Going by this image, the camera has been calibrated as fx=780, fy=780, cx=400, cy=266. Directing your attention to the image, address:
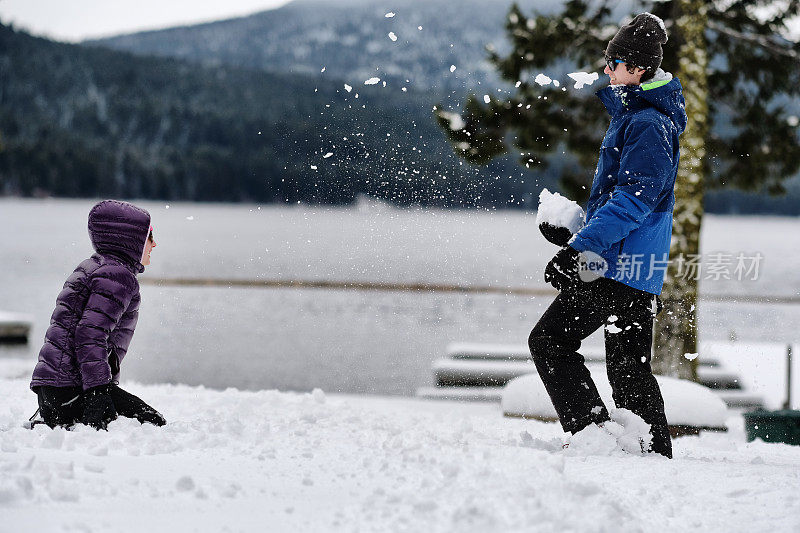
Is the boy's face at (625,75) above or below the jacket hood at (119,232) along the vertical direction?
above

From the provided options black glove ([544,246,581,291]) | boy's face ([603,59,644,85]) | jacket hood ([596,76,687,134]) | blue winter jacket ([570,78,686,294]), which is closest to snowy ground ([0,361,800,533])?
black glove ([544,246,581,291])

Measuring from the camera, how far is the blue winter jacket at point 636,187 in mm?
Result: 3396

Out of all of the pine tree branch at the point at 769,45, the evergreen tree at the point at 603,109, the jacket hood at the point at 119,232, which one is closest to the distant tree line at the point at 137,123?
the evergreen tree at the point at 603,109

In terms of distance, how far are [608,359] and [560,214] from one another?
2.38ft

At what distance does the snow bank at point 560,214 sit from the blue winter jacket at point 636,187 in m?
0.08

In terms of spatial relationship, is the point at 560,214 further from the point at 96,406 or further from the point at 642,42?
the point at 96,406

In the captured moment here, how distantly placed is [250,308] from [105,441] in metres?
26.8

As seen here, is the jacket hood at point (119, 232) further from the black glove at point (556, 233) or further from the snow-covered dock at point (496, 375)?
the snow-covered dock at point (496, 375)

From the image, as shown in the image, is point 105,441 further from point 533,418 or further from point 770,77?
point 770,77

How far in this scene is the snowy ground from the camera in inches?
95.7

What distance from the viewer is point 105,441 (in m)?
3.31

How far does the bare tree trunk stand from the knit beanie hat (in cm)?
373

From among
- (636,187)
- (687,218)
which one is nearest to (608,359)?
(636,187)

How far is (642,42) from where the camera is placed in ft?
11.8
